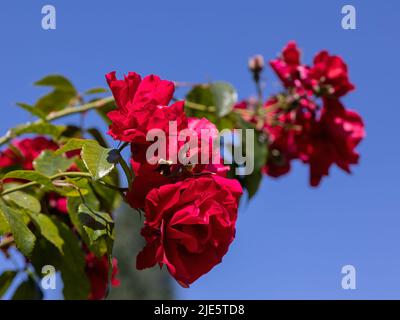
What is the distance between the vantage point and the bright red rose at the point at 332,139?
1.77 meters

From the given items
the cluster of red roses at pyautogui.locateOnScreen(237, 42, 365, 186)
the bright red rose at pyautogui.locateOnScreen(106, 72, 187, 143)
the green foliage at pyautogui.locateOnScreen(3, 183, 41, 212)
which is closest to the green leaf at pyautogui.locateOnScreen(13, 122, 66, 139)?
the green foliage at pyautogui.locateOnScreen(3, 183, 41, 212)

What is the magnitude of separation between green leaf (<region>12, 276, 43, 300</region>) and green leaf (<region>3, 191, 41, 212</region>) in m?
0.34

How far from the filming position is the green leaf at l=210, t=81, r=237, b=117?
5.46 ft

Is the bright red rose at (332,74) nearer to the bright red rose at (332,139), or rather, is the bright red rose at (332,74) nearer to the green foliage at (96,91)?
the bright red rose at (332,139)

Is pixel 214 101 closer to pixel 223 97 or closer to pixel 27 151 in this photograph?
pixel 223 97

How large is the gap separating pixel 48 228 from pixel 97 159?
37 cm

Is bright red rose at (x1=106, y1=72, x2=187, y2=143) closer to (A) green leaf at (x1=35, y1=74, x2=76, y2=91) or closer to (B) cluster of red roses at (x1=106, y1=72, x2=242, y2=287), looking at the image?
(B) cluster of red roses at (x1=106, y1=72, x2=242, y2=287)

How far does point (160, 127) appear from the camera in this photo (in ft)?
2.93

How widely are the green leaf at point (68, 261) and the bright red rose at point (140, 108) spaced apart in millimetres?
367
